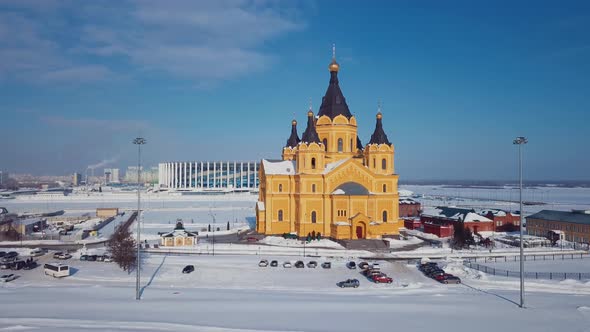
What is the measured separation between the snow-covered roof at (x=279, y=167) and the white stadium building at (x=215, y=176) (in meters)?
89.7

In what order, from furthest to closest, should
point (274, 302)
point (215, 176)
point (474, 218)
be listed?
point (215, 176) < point (474, 218) < point (274, 302)

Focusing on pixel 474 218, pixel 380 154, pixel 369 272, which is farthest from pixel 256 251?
pixel 474 218

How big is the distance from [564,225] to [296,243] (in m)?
28.3

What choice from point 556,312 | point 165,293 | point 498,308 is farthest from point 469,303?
point 165,293

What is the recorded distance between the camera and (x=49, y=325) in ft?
56.7

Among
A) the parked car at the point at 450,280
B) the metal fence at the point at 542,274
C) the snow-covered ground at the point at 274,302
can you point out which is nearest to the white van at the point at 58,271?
the snow-covered ground at the point at 274,302

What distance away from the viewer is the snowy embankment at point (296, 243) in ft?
146

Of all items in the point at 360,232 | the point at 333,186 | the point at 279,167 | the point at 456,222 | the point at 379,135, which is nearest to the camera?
the point at 360,232

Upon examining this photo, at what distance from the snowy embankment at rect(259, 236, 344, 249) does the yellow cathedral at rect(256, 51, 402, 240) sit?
1.55m

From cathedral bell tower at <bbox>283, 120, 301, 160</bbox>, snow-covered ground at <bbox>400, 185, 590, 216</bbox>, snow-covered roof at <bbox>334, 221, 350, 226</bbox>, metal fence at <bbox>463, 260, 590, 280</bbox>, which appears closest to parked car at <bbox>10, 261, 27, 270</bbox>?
snow-covered roof at <bbox>334, 221, 350, 226</bbox>

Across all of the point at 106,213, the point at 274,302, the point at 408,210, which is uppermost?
the point at 408,210

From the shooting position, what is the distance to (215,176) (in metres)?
145

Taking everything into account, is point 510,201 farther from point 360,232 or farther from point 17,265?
point 17,265

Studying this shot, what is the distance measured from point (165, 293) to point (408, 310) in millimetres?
12293
